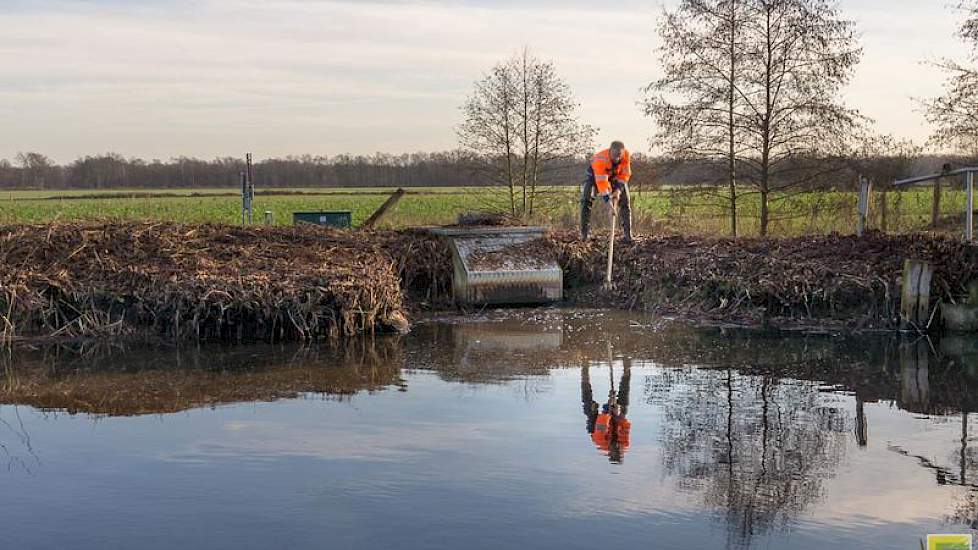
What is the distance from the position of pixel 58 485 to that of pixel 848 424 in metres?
6.06

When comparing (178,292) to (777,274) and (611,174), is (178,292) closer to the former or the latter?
(611,174)

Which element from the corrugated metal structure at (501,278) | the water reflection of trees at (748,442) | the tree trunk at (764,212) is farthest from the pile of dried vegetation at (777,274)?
the tree trunk at (764,212)

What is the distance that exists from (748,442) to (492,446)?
195 centimetres

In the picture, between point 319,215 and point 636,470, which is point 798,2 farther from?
point 636,470

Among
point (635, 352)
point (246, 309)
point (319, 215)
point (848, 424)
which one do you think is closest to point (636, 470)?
point (848, 424)

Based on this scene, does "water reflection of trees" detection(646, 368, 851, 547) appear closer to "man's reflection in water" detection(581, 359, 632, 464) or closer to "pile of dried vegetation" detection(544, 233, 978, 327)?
"man's reflection in water" detection(581, 359, 632, 464)

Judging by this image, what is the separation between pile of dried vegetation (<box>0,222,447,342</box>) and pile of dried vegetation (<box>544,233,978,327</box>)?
4.00m

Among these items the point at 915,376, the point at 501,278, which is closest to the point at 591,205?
the point at 501,278

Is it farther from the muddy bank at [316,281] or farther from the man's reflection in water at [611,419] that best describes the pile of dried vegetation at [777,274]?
the man's reflection in water at [611,419]

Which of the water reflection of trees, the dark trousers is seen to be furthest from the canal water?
the dark trousers

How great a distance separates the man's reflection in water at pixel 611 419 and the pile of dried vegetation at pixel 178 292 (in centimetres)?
401

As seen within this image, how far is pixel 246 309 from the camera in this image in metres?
13.4

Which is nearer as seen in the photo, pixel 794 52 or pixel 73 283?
pixel 73 283

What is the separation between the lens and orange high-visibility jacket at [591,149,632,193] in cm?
1609
